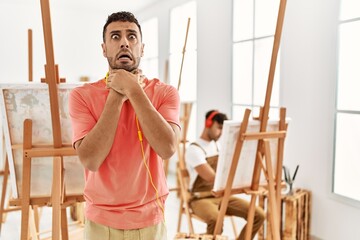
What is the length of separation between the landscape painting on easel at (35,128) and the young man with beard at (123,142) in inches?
24.5

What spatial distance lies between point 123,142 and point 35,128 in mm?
798

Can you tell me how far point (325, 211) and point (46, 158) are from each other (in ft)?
7.17

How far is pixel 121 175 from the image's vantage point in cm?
121

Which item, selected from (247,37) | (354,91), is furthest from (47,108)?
(247,37)

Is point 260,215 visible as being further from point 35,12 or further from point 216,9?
point 35,12

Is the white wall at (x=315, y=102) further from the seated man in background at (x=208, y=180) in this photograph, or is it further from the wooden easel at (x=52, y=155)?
the wooden easel at (x=52, y=155)

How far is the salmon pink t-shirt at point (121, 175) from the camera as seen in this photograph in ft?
3.95

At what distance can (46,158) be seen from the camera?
74.3 inches

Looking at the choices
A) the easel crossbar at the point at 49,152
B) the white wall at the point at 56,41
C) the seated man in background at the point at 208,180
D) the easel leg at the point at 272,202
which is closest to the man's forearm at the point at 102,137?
the easel crossbar at the point at 49,152

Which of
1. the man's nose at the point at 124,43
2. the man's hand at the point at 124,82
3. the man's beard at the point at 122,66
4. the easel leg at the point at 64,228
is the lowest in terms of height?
the easel leg at the point at 64,228

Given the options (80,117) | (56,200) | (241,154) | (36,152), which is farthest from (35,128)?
(241,154)

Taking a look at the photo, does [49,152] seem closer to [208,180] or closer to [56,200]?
[56,200]

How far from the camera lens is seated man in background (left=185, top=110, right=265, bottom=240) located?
9.22 feet

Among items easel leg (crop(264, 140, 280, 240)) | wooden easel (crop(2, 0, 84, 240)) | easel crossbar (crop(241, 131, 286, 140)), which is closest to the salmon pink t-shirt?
wooden easel (crop(2, 0, 84, 240))
